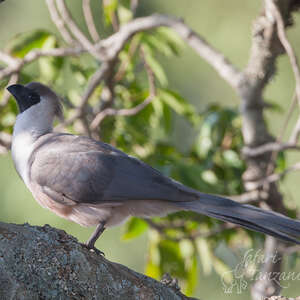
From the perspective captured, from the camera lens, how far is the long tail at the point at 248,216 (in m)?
3.13

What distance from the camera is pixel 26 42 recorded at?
486 centimetres

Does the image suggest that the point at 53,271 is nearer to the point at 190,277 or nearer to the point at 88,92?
the point at 88,92

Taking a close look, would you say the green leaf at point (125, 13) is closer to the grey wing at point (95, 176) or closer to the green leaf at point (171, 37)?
the green leaf at point (171, 37)

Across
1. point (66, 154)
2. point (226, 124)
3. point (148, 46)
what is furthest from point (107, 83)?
point (66, 154)

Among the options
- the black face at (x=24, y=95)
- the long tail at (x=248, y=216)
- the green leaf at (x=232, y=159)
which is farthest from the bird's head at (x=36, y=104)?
the green leaf at (x=232, y=159)

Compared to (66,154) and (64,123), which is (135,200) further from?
(64,123)

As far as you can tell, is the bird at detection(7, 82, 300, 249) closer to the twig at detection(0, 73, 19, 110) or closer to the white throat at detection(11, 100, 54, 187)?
the white throat at detection(11, 100, 54, 187)

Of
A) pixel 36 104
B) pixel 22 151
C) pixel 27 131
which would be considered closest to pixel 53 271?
pixel 22 151

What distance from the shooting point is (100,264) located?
2617 millimetres

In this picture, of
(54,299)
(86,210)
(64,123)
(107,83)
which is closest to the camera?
(54,299)

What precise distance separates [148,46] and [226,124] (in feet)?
2.81

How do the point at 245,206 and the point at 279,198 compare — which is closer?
the point at 245,206

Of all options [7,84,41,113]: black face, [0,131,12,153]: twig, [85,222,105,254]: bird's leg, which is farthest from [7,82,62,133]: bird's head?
[85,222,105,254]: bird's leg

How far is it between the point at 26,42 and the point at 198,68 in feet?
24.5
